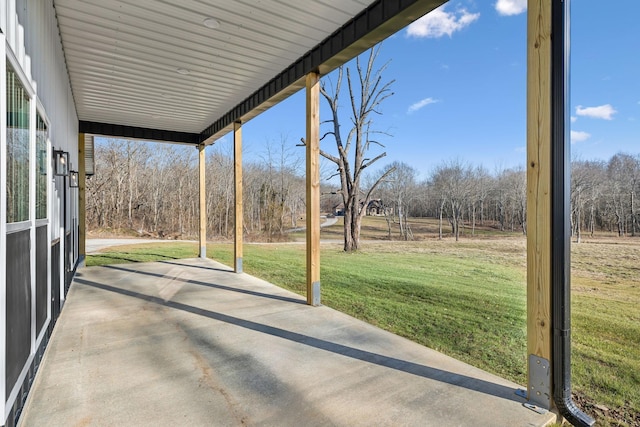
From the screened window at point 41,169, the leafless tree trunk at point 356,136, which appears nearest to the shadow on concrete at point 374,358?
the screened window at point 41,169

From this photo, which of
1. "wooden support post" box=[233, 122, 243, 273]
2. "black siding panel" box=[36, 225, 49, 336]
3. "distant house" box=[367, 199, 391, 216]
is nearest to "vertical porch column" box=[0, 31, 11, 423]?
"black siding panel" box=[36, 225, 49, 336]

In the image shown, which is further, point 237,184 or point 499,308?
point 237,184

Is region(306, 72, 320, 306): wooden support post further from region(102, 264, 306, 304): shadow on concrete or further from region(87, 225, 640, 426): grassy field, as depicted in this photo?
region(87, 225, 640, 426): grassy field

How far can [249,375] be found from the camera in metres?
2.42

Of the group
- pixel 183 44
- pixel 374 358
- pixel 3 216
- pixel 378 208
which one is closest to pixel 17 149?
pixel 3 216

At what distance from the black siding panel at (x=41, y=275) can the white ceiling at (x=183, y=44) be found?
2158 mm

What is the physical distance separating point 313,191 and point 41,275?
9.09 feet

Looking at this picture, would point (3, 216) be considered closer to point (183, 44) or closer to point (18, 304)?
point (18, 304)

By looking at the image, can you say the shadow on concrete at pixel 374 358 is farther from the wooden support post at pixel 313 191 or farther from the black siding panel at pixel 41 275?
the black siding panel at pixel 41 275

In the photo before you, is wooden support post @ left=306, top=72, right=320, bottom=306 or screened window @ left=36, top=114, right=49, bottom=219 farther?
wooden support post @ left=306, top=72, right=320, bottom=306

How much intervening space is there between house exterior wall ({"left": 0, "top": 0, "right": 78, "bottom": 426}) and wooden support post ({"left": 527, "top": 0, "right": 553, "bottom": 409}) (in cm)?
276

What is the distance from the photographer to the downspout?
6.20ft

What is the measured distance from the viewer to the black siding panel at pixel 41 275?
98.4 inches

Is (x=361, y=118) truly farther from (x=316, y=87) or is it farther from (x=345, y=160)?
(x=316, y=87)
